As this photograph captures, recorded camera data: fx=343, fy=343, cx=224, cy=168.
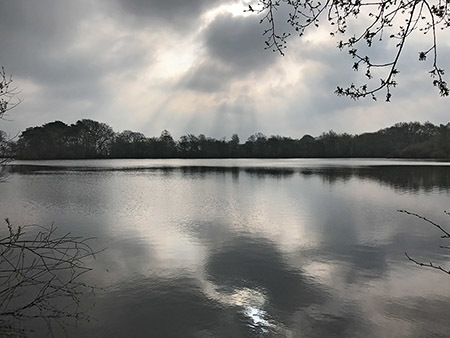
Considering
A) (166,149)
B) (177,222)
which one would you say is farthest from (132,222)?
(166,149)

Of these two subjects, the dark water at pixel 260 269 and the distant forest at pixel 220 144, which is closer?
the dark water at pixel 260 269

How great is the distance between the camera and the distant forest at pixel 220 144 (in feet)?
282

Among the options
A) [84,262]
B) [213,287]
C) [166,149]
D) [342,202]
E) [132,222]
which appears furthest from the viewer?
[166,149]

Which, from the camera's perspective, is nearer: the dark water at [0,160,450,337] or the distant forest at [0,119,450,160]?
the dark water at [0,160,450,337]

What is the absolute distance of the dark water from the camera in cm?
552

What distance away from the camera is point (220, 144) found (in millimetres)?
105562

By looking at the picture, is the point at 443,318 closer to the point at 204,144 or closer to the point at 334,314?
the point at 334,314

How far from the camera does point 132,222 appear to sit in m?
13.4

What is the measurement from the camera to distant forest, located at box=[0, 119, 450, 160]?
8581 centimetres

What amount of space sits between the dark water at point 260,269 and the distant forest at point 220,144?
76983mm

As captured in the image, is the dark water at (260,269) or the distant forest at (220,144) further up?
the distant forest at (220,144)

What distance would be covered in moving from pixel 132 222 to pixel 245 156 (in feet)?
315

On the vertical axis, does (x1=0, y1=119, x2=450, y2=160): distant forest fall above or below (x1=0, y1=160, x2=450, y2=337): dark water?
above

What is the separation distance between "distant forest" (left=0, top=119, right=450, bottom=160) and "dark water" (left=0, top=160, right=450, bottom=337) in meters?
77.0
